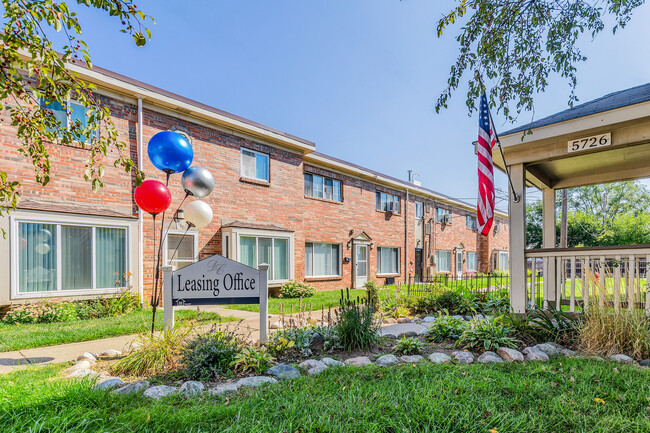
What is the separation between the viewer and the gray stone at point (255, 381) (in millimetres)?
3165

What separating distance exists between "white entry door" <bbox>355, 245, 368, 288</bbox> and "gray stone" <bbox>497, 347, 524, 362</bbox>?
11.7 meters

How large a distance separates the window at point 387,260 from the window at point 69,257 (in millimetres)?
11392

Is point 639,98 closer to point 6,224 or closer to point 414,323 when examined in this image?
point 414,323

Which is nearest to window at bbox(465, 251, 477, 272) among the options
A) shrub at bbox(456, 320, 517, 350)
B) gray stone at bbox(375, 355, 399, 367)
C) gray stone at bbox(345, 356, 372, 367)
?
shrub at bbox(456, 320, 517, 350)

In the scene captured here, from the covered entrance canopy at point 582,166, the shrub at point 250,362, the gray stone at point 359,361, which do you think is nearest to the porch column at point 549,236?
the covered entrance canopy at point 582,166

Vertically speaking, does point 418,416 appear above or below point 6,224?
below

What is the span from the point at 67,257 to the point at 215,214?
147 inches

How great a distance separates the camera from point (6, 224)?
A: 7160mm

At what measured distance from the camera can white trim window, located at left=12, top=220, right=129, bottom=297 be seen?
7.47 meters

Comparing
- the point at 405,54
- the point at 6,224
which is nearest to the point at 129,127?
the point at 6,224

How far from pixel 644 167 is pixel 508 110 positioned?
430 cm

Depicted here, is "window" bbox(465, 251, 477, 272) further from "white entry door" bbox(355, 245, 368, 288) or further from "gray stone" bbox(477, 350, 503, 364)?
"gray stone" bbox(477, 350, 503, 364)

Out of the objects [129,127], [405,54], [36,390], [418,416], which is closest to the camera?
[418,416]

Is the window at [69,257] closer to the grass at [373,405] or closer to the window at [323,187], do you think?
the grass at [373,405]
